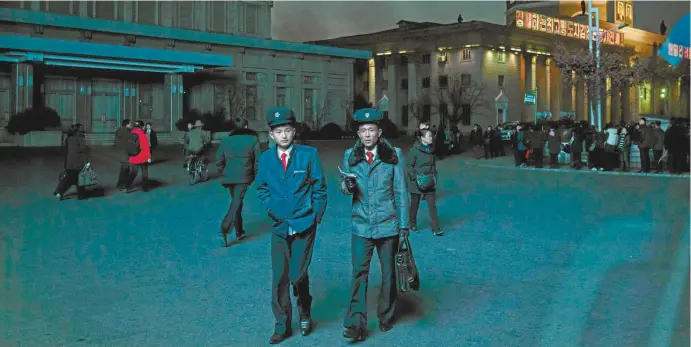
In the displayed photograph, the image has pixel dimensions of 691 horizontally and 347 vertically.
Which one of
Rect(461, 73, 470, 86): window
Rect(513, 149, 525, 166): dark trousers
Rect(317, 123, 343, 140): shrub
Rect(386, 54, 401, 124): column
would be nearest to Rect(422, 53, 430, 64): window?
Rect(386, 54, 401, 124): column

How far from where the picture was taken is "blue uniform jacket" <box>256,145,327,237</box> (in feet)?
18.0

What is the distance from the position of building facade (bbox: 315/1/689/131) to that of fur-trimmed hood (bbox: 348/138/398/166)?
6258cm

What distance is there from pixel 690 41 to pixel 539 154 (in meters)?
24.6

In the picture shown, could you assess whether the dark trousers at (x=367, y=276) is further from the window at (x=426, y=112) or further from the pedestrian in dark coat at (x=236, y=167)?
the window at (x=426, y=112)

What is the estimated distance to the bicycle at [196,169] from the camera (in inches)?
798

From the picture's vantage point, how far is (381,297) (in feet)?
18.9

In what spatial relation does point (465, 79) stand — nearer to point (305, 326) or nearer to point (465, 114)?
point (465, 114)

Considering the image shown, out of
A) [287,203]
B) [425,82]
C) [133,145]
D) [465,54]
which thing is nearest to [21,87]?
[133,145]

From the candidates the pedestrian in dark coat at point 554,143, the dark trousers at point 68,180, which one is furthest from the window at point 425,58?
the dark trousers at point 68,180

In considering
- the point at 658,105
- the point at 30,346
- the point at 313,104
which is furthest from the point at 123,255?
the point at 658,105

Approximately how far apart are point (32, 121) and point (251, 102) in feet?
61.6

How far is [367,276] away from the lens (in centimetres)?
558

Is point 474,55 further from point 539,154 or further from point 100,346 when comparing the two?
point 100,346

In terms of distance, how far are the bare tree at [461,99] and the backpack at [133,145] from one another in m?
56.9
